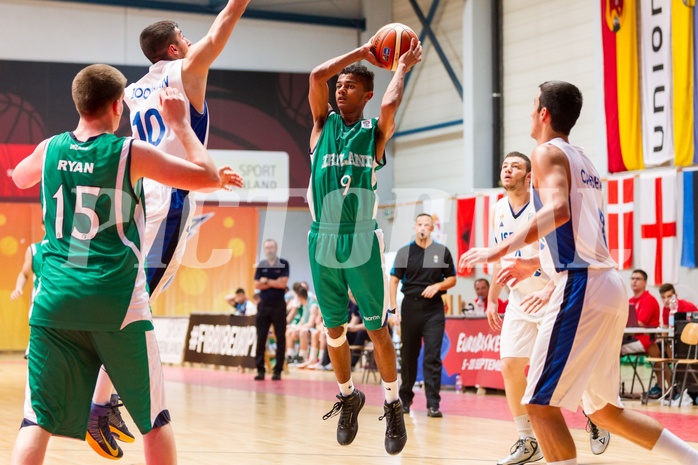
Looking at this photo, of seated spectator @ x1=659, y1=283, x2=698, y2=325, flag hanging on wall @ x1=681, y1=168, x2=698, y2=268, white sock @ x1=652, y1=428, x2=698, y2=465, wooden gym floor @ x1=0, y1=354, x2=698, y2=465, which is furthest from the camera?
flag hanging on wall @ x1=681, y1=168, x2=698, y2=268

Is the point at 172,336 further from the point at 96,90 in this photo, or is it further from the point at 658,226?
the point at 96,90

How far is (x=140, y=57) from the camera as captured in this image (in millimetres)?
24625

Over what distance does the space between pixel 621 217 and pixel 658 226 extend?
982mm

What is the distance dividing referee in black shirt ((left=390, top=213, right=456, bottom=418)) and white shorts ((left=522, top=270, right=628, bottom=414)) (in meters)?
6.11

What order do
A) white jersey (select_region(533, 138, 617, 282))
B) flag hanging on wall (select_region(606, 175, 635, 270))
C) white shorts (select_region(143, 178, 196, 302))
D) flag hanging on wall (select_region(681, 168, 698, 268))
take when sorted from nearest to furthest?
1. white jersey (select_region(533, 138, 617, 282))
2. white shorts (select_region(143, 178, 196, 302))
3. flag hanging on wall (select_region(681, 168, 698, 268))
4. flag hanging on wall (select_region(606, 175, 635, 270))

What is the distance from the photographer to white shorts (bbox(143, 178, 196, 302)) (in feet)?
17.7

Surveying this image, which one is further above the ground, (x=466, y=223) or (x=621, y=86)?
(x=621, y=86)

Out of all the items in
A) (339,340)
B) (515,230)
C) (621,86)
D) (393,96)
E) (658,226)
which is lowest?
(339,340)

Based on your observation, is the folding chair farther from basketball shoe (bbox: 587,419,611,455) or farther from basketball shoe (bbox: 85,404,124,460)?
basketball shoe (bbox: 85,404,124,460)

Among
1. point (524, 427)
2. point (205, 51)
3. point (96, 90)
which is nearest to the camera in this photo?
point (96, 90)

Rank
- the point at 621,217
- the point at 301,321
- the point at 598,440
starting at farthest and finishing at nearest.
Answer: the point at 301,321 → the point at 621,217 → the point at 598,440

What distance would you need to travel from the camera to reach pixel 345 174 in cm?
630

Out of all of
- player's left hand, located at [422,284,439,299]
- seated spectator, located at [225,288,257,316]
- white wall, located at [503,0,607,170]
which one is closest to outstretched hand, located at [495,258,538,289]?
player's left hand, located at [422,284,439,299]

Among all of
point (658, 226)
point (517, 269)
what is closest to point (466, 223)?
point (658, 226)
